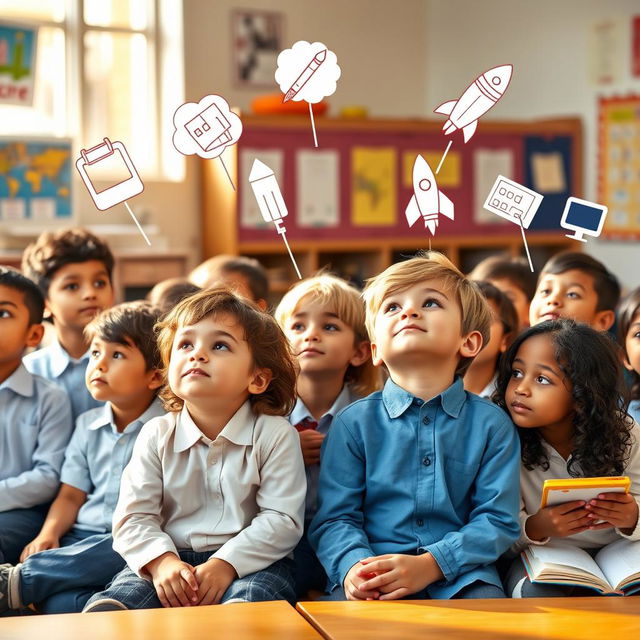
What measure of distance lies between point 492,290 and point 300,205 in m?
3.42

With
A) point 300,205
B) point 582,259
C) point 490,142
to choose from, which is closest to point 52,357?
point 582,259

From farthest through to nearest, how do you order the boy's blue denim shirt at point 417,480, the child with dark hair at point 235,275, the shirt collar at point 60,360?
the child with dark hair at point 235,275 → the shirt collar at point 60,360 → the boy's blue denim shirt at point 417,480

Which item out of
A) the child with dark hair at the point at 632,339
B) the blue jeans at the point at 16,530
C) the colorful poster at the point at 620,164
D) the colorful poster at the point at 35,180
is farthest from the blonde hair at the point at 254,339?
the colorful poster at the point at 620,164

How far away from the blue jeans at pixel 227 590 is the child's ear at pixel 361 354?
583mm

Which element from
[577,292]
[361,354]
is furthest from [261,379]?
[577,292]

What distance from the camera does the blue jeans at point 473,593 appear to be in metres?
1.64

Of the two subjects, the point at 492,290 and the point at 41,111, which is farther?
the point at 41,111

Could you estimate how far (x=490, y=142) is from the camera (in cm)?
617

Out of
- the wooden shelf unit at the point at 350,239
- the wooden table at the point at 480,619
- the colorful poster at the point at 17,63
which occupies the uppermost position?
the colorful poster at the point at 17,63

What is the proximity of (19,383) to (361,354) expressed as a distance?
79 centimetres

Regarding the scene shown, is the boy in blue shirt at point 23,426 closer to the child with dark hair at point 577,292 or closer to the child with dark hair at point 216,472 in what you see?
the child with dark hair at point 216,472

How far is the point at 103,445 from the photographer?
6.77 feet

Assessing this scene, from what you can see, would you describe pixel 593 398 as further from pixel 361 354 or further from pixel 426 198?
pixel 361 354

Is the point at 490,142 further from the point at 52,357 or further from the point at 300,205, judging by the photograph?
the point at 52,357
